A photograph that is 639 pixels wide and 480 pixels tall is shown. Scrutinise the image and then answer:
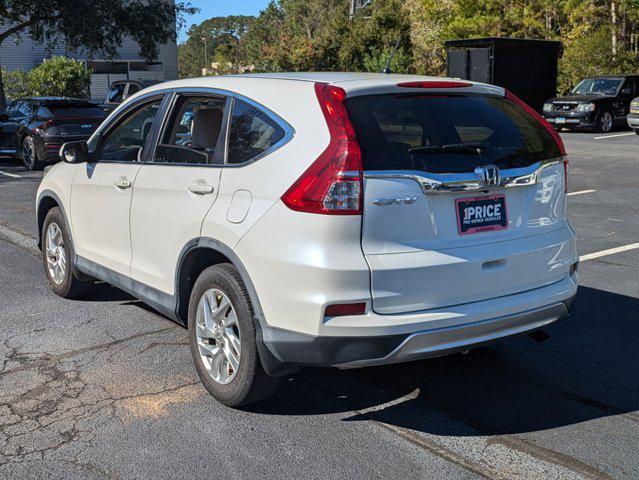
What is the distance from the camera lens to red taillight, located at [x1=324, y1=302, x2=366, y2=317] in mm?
3756

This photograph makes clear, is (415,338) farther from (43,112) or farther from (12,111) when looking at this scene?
(12,111)

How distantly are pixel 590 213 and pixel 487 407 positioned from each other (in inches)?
271

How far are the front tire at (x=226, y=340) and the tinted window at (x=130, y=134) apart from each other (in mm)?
1400

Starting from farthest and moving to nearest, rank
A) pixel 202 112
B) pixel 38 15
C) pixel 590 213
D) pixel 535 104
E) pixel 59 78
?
pixel 59 78 → pixel 535 104 → pixel 38 15 → pixel 590 213 → pixel 202 112

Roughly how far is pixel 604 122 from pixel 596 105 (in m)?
0.65

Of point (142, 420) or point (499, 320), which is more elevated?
point (499, 320)

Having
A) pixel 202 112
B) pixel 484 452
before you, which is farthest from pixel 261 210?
pixel 484 452

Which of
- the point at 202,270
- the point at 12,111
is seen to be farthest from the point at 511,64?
the point at 202,270

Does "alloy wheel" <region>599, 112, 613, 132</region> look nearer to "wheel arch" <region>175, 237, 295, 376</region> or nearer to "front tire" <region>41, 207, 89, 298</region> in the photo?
"front tire" <region>41, 207, 89, 298</region>

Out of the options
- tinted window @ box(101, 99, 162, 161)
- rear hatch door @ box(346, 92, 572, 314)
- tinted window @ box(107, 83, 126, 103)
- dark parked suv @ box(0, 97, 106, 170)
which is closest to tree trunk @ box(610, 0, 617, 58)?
tinted window @ box(107, 83, 126, 103)

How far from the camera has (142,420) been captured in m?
4.28

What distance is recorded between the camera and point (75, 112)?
16.9 m

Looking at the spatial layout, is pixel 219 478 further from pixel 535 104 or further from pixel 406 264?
pixel 535 104

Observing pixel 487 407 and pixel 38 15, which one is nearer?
pixel 487 407
